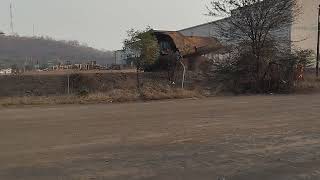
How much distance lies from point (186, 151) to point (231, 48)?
24.8 meters

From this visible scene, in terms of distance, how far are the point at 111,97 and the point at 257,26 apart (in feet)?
42.2

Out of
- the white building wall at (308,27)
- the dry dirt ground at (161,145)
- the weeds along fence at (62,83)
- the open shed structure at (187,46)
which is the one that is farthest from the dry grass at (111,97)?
the white building wall at (308,27)

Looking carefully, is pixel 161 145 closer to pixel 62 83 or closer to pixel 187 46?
pixel 62 83

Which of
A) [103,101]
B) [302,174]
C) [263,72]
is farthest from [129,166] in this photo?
[263,72]

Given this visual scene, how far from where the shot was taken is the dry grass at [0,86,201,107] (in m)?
25.0

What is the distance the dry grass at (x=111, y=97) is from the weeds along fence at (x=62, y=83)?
3.49 metres

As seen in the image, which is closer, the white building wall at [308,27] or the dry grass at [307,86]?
the dry grass at [307,86]

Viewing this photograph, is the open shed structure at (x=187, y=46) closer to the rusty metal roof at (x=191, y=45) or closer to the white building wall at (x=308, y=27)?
the rusty metal roof at (x=191, y=45)

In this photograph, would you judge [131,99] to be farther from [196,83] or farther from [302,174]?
[302,174]

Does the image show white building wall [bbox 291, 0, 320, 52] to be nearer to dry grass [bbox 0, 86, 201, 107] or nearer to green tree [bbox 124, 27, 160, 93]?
green tree [bbox 124, 27, 160, 93]

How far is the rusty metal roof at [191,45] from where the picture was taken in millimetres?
42500

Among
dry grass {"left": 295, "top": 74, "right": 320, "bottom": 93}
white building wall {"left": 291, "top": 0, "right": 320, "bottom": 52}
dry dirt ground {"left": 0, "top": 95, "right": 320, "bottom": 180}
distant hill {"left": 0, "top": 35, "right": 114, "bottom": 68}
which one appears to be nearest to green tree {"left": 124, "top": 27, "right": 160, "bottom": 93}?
dry grass {"left": 295, "top": 74, "right": 320, "bottom": 93}

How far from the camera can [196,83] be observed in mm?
34156

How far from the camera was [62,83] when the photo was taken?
33.0 m
